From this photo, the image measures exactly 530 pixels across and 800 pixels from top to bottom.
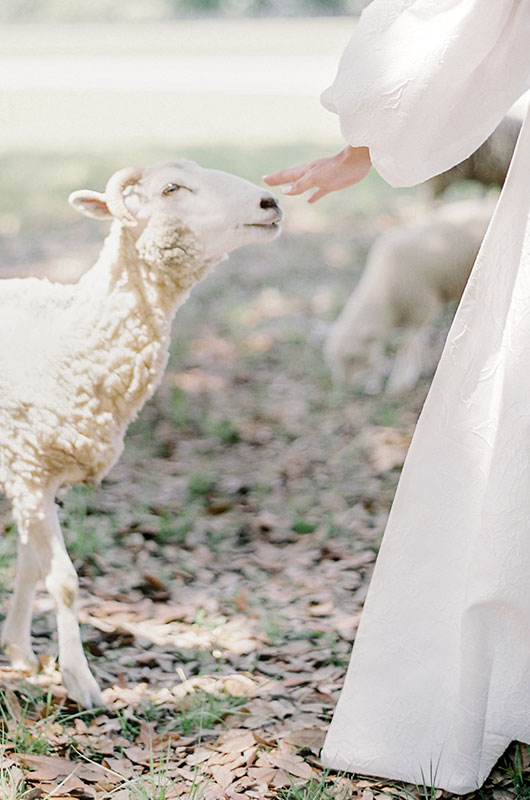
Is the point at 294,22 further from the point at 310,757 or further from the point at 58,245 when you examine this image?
the point at 310,757

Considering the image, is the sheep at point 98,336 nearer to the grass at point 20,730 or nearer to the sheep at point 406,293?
the grass at point 20,730

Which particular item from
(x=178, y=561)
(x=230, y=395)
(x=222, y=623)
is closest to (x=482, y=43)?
(x=222, y=623)

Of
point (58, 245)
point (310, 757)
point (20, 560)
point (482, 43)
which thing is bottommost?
point (310, 757)

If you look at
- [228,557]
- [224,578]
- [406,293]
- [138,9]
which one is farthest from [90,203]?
[138,9]

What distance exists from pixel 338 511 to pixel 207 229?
2.01 metres

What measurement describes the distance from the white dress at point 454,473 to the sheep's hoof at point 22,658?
0.89 meters

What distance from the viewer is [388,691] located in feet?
7.14

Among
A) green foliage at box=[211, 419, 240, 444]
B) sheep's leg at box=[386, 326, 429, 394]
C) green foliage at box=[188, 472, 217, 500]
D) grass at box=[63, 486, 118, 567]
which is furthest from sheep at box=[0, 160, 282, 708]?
sheep's leg at box=[386, 326, 429, 394]

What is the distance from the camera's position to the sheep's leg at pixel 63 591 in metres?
2.44

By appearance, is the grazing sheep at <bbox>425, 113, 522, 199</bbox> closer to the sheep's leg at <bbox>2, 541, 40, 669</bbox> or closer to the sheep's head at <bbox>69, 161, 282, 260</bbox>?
the sheep's head at <bbox>69, 161, 282, 260</bbox>

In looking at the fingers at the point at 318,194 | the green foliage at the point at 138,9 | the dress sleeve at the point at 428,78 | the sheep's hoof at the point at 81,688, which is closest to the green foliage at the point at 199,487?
the sheep's hoof at the point at 81,688

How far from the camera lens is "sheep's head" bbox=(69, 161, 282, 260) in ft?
7.59

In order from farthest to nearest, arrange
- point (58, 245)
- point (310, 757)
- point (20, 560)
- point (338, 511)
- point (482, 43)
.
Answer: point (58, 245)
point (338, 511)
point (20, 560)
point (310, 757)
point (482, 43)

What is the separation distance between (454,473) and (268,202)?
2.52 ft
